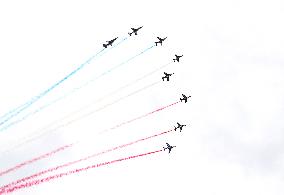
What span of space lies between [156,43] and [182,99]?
13.5 m

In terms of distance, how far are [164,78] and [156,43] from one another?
744 centimetres

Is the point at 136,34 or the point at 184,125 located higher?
the point at 136,34

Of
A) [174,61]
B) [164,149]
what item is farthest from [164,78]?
[164,149]

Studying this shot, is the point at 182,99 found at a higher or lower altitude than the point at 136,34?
lower

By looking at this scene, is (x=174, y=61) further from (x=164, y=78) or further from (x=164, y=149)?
(x=164, y=149)

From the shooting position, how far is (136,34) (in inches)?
4065

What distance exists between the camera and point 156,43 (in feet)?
344

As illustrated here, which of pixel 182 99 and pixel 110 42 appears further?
pixel 182 99

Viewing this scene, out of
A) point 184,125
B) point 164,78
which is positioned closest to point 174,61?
point 164,78

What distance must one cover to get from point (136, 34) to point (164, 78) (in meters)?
10.9

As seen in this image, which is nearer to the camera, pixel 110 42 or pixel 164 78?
pixel 110 42

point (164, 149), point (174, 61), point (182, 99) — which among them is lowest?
point (164, 149)

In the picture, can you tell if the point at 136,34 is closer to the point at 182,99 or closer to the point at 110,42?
the point at 110,42

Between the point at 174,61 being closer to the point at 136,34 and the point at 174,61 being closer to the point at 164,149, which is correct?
the point at 136,34
